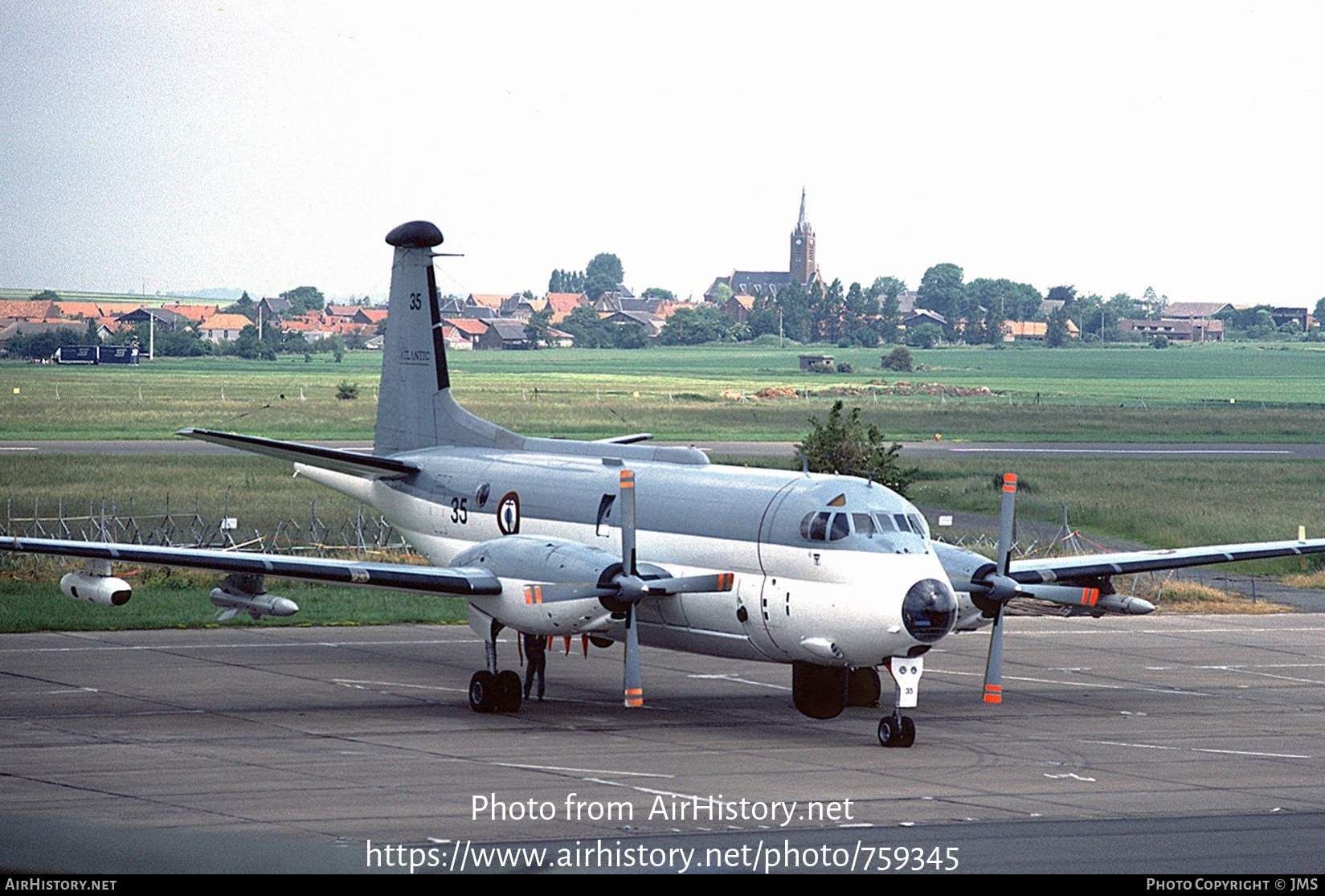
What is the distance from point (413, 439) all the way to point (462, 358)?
449 feet

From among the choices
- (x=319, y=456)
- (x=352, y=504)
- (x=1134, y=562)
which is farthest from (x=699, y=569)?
(x=352, y=504)

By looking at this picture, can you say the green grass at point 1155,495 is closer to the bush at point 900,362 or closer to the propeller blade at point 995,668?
the propeller blade at point 995,668

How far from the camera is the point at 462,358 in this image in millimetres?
169250

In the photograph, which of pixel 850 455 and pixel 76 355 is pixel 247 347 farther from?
pixel 850 455

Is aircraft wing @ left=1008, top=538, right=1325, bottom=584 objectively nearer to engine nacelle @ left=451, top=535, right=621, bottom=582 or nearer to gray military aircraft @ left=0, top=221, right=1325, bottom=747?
gray military aircraft @ left=0, top=221, right=1325, bottom=747

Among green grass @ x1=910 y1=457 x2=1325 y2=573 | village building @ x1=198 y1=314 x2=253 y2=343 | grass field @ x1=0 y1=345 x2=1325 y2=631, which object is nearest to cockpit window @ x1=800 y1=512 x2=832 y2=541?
grass field @ x1=0 y1=345 x2=1325 y2=631

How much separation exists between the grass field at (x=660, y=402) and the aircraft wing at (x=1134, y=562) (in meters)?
56.9

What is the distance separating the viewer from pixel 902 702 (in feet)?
75.0

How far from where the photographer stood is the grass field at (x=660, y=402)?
9256cm

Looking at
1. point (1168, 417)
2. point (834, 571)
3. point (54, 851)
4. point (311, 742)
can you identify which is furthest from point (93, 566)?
point (1168, 417)

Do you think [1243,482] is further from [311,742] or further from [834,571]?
[311,742]

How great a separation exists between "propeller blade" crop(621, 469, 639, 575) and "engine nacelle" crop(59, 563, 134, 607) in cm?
808

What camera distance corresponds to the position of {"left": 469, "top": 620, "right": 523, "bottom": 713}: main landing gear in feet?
83.1

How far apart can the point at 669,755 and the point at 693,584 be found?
3297 mm
